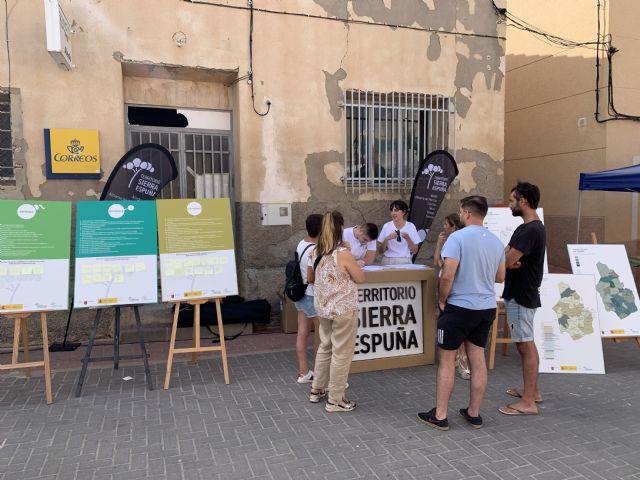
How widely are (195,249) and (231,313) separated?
77.1 inches

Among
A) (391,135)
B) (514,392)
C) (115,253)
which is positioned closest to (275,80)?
(391,135)

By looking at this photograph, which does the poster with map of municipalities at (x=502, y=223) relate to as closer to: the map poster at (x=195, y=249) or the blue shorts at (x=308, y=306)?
the blue shorts at (x=308, y=306)

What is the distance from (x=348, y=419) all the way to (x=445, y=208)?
4.69 metres

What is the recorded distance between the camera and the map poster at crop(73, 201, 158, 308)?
4559 mm

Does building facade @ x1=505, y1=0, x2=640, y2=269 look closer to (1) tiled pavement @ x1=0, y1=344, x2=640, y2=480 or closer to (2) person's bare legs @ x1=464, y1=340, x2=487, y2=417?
(1) tiled pavement @ x1=0, y1=344, x2=640, y2=480

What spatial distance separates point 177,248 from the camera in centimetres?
482

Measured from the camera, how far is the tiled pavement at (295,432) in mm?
3279

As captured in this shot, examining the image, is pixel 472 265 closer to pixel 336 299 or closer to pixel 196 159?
pixel 336 299

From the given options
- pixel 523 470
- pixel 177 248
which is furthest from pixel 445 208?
pixel 523 470

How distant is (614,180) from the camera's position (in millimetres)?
7820

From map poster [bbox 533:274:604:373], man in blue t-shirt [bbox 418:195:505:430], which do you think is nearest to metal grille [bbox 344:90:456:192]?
map poster [bbox 533:274:604:373]

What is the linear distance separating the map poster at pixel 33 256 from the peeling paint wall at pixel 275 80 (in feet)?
5.54

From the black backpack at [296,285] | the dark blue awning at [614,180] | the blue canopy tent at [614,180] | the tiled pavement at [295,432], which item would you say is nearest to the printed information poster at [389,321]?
the tiled pavement at [295,432]

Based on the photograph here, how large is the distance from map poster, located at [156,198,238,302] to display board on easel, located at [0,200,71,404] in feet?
2.88
